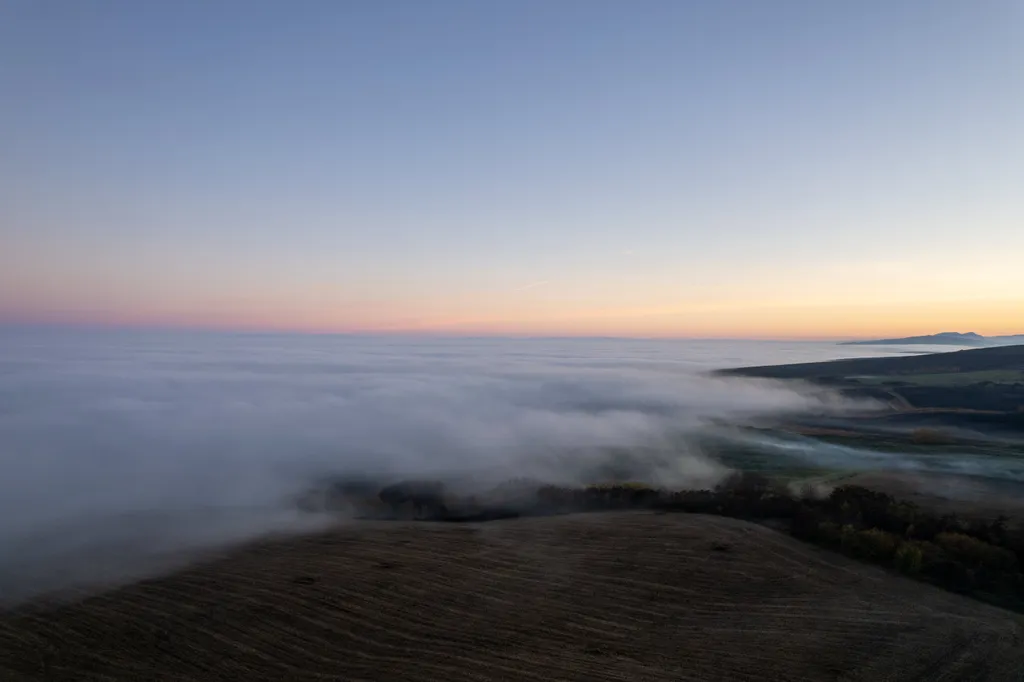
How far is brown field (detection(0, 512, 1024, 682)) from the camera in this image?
9.38 m

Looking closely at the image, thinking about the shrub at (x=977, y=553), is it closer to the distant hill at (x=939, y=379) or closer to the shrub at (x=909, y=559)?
the shrub at (x=909, y=559)

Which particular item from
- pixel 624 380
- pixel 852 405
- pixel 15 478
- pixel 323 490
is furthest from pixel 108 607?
pixel 624 380

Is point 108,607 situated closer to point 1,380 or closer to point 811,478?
point 811,478

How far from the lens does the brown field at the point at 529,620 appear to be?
938 centimetres

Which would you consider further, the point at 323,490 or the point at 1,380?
the point at 1,380

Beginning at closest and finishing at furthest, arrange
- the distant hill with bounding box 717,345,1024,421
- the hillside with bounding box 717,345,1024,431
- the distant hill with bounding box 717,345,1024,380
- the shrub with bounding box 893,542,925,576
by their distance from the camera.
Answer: the shrub with bounding box 893,542,925,576 < the hillside with bounding box 717,345,1024,431 < the distant hill with bounding box 717,345,1024,421 < the distant hill with bounding box 717,345,1024,380

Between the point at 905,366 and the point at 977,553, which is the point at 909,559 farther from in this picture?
the point at 905,366

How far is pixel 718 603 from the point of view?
1152 cm

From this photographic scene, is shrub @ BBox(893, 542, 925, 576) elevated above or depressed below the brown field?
above

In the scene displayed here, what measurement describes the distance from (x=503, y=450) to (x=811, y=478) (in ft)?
47.7

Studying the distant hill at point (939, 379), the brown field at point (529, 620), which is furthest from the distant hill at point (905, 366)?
the brown field at point (529, 620)

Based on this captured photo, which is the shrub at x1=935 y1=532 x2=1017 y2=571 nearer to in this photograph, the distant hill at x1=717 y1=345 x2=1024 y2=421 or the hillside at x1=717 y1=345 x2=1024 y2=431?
the hillside at x1=717 y1=345 x2=1024 y2=431

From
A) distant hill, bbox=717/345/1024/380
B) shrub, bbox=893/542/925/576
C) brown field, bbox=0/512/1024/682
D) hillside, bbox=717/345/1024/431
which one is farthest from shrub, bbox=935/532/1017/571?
distant hill, bbox=717/345/1024/380

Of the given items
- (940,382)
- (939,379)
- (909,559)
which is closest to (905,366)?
(939,379)
